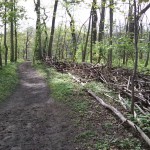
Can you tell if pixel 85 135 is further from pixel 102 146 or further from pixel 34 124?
pixel 34 124

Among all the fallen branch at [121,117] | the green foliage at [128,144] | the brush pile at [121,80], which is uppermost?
the brush pile at [121,80]

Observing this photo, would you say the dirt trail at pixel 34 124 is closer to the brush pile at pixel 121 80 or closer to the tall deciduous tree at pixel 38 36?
the brush pile at pixel 121 80

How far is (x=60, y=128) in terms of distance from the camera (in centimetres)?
792

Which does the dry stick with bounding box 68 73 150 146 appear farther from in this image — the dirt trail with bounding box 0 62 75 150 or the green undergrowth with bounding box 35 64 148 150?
the dirt trail with bounding box 0 62 75 150

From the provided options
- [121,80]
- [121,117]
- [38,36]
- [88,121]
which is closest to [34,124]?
[88,121]

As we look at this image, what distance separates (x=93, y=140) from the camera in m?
6.76


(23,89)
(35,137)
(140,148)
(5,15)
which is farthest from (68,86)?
(5,15)

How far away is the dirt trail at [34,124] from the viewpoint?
22.4 ft

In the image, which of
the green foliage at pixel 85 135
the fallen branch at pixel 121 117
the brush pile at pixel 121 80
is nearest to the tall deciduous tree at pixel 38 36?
the brush pile at pixel 121 80

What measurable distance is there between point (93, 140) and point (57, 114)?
279cm

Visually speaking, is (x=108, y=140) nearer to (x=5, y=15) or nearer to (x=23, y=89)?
(x=23, y=89)

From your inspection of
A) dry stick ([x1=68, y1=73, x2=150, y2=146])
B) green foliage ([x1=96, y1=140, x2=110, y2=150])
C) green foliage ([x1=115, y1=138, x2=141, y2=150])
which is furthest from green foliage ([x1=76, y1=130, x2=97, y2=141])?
dry stick ([x1=68, y1=73, x2=150, y2=146])

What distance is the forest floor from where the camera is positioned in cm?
660

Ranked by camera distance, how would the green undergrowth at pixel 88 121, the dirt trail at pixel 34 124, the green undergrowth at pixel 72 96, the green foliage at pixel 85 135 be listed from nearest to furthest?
the green undergrowth at pixel 88 121, the dirt trail at pixel 34 124, the green foliage at pixel 85 135, the green undergrowth at pixel 72 96
